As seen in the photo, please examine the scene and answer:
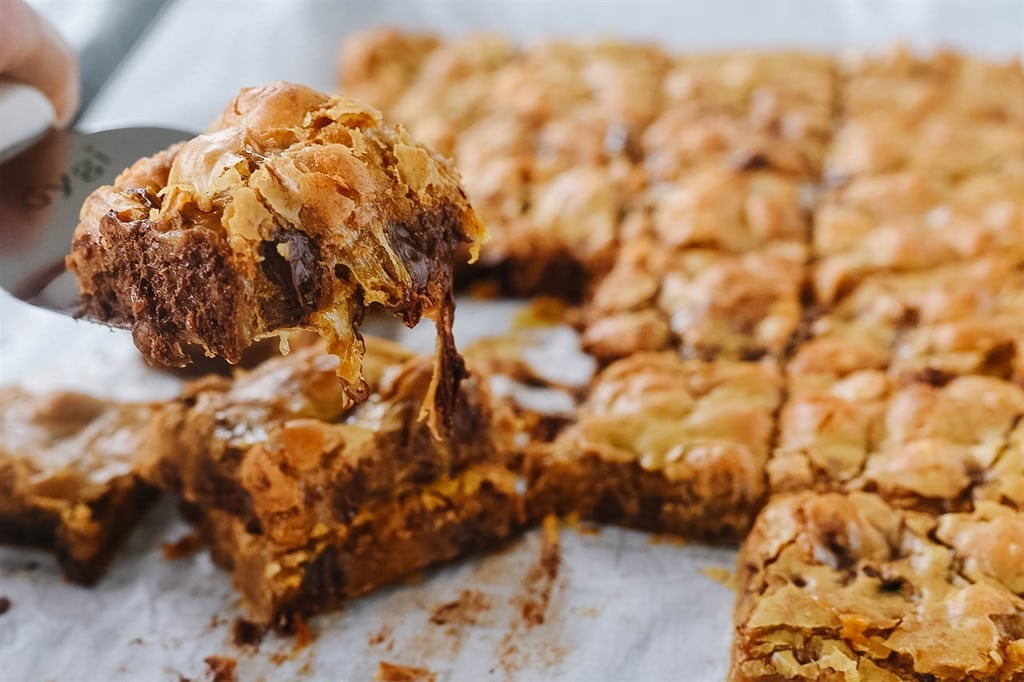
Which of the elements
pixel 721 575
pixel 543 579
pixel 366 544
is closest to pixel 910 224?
pixel 721 575

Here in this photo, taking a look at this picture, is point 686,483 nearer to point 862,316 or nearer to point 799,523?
point 799,523

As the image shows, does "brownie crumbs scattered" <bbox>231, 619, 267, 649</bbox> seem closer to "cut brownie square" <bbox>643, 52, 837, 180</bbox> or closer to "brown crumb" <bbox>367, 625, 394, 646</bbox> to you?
"brown crumb" <bbox>367, 625, 394, 646</bbox>

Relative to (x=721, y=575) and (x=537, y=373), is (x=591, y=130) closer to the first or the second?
(x=537, y=373)

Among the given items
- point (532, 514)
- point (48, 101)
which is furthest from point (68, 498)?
point (532, 514)

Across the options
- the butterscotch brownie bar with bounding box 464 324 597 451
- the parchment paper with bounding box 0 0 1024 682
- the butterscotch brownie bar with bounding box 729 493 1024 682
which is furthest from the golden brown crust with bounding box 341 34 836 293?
the butterscotch brownie bar with bounding box 729 493 1024 682

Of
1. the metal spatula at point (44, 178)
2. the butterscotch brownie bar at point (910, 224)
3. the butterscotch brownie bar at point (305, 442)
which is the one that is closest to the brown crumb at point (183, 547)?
the butterscotch brownie bar at point (305, 442)

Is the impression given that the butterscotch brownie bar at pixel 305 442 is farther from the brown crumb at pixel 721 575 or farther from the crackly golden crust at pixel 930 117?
the crackly golden crust at pixel 930 117
